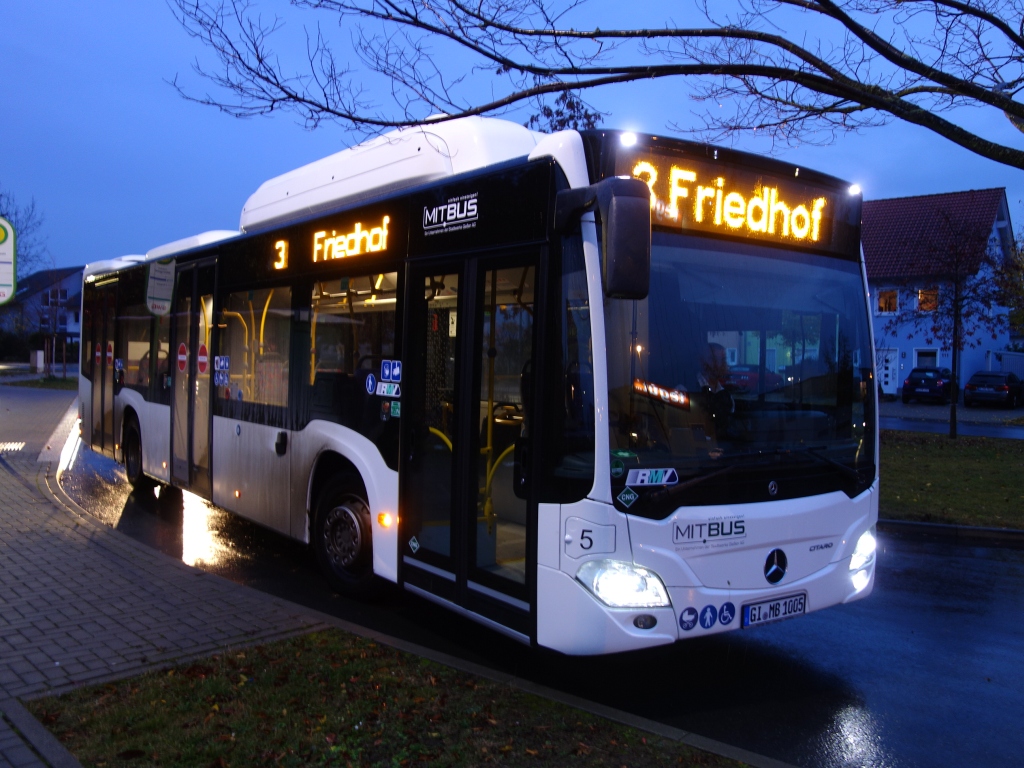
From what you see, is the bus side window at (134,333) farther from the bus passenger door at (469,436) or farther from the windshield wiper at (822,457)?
the windshield wiper at (822,457)

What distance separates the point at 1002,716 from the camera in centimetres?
479

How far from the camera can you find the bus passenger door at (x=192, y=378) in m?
8.95

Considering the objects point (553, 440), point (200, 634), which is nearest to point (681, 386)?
point (553, 440)

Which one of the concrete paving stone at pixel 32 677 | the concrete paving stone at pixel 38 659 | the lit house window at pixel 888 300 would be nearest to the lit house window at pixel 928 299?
the lit house window at pixel 888 300

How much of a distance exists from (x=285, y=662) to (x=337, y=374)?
231 cm

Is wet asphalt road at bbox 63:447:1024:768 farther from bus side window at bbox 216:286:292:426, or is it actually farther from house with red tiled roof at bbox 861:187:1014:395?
house with red tiled roof at bbox 861:187:1014:395

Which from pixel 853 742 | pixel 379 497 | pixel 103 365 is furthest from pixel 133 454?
pixel 853 742

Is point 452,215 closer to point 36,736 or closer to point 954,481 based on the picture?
point 36,736

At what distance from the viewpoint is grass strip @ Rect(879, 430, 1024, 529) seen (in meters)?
10.7

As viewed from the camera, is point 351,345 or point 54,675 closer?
point 54,675

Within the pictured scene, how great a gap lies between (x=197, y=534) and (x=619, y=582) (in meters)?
6.37

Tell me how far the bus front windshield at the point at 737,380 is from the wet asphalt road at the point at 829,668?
1.21m

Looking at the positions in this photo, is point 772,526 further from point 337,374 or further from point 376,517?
point 337,374

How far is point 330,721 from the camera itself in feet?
14.1
